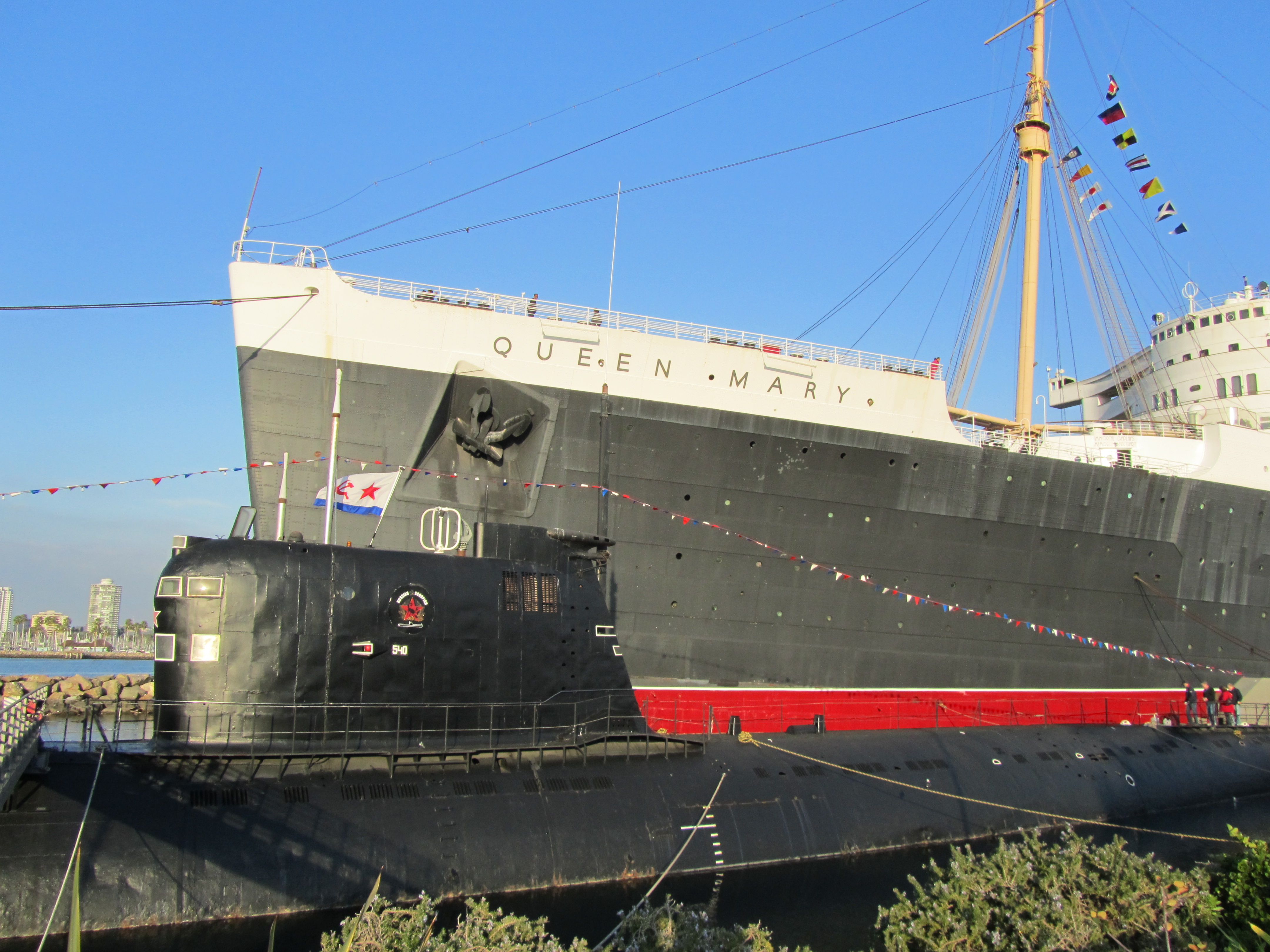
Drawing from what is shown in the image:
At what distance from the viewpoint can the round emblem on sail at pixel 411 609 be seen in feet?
32.0

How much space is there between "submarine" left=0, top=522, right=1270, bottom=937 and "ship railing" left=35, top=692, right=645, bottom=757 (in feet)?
0.07

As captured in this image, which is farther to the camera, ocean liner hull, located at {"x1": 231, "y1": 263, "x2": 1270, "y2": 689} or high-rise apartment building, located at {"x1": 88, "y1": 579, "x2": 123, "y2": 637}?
high-rise apartment building, located at {"x1": 88, "y1": 579, "x2": 123, "y2": 637}

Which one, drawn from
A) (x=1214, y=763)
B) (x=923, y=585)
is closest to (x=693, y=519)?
(x=923, y=585)

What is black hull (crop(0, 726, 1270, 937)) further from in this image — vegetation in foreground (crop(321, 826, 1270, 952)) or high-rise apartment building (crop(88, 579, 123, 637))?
high-rise apartment building (crop(88, 579, 123, 637))

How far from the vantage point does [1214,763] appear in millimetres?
15992

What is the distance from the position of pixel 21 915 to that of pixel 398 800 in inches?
122

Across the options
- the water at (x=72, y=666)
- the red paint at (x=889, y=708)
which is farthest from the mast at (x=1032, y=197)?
the water at (x=72, y=666)

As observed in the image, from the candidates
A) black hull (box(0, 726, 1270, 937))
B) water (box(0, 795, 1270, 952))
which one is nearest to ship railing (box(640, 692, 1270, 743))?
black hull (box(0, 726, 1270, 937))

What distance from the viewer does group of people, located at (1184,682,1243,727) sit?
17922 mm

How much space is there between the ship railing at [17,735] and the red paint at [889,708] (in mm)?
8091

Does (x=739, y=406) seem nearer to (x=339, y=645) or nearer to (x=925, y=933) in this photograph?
(x=339, y=645)

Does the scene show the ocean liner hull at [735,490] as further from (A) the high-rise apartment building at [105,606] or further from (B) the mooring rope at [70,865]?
(A) the high-rise apartment building at [105,606]

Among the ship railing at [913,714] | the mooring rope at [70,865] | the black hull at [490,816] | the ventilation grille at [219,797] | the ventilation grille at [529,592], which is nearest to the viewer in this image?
the mooring rope at [70,865]

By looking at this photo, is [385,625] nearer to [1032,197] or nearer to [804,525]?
[804,525]
